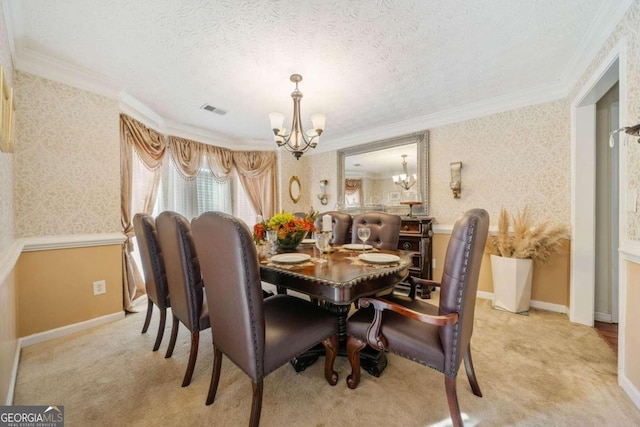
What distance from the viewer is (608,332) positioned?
2.08 metres

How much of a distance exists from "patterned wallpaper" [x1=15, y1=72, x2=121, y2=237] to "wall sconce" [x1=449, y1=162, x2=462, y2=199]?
3813 mm

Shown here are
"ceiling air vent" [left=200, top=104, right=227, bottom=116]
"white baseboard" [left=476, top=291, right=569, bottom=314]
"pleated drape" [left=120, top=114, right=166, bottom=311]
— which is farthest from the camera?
"ceiling air vent" [left=200, top=104, right=227, bottom=116]

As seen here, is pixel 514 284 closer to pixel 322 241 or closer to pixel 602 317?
pixel 602 317

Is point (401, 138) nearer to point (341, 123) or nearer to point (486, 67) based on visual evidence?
point (341, 123)

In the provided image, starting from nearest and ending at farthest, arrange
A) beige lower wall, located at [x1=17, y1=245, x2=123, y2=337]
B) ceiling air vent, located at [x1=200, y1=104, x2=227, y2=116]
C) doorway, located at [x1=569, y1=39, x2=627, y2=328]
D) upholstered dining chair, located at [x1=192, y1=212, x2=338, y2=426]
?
upholstered dining chair, located at [x1=192, y1=212, x2=338, y2=426] → beige lower wall, located at [x1=17, y1=245, x2=123, y2=337] → doorway, located at [x1=569, y1=39, x2=627, y2=328] → ceiling air vent, located at [x1=200, y1=104, x2=227, y2=116]

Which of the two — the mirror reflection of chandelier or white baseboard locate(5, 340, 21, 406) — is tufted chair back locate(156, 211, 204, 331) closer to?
white baseboard locate(5, 340, 21, 406)

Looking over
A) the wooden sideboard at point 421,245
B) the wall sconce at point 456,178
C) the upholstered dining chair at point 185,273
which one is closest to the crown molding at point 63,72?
the upholstered dining chair at point 185,273

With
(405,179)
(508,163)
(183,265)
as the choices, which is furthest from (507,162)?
(183,265)

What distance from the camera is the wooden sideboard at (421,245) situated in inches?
118

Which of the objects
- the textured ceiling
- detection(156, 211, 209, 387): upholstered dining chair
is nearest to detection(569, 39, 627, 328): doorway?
the textured ceiling

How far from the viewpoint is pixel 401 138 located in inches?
139

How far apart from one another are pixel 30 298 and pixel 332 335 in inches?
99.3

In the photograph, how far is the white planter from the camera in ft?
8.07

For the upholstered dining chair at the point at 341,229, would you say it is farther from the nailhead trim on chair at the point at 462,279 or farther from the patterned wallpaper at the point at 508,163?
the nailhead trim on chair at the point at 462,279
